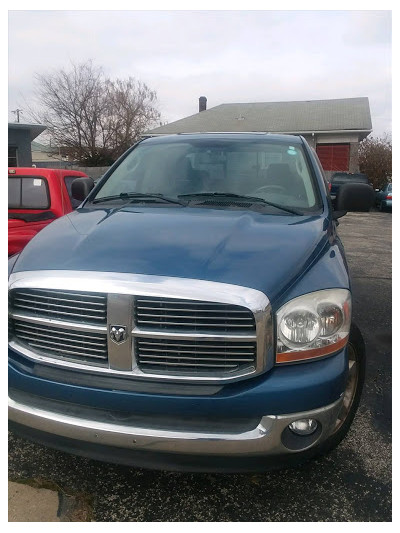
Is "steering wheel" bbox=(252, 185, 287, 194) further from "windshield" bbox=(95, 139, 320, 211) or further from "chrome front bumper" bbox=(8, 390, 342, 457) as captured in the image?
"chrome front bumper" bbox=(8, 390, 342, 457)

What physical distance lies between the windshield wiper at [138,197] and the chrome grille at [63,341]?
1.23m

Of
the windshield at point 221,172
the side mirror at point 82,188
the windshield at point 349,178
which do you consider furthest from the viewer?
the windshield at point 349,178

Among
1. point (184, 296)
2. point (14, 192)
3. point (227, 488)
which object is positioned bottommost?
point (227, 488)

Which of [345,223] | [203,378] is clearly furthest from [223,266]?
[345,223]

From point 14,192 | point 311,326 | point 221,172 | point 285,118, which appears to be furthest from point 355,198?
point 285,118

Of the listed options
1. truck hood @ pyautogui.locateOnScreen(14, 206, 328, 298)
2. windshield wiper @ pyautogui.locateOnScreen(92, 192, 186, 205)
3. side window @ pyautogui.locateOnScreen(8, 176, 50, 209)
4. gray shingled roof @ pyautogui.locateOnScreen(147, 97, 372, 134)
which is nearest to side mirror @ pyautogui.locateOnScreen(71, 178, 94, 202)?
windshield wiper @ pyautogui.locateOnScreen(92, 192, 186, 205)

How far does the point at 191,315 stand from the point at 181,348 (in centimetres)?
16

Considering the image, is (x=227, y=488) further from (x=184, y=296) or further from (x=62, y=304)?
(x=62, y=304)

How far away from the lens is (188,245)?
2270 millimetres

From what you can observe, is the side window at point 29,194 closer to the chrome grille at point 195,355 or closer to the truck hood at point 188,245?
the truck hood at point 188,245

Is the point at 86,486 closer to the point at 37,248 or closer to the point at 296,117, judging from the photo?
the point at 37,248

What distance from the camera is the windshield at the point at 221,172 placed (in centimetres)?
327

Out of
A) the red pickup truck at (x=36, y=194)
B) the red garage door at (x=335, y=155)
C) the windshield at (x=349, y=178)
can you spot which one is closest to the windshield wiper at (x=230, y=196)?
the red pickup truck at (x=36, y=194)

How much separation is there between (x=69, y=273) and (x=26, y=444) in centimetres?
138
